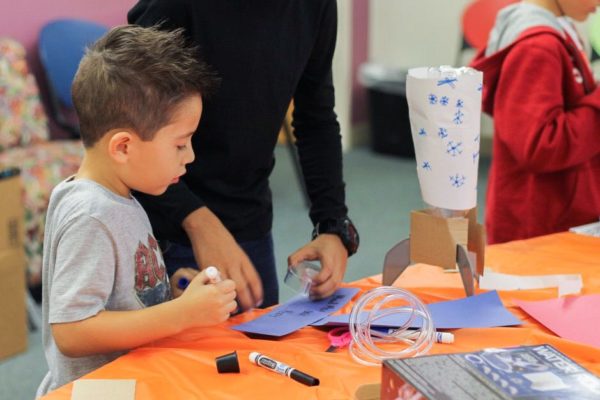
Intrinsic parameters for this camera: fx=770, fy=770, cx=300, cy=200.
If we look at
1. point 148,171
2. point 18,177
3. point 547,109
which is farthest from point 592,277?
point 18,177

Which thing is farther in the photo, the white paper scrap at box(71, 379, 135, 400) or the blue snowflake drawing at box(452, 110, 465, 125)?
the blue snowflake drawing at box(452, 110, 465, 125)

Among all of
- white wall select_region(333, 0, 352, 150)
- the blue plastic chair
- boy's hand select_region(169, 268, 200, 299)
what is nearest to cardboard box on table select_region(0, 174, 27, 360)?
the blue plastic chair

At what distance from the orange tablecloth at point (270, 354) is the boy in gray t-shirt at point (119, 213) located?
44 mm

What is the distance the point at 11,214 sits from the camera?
2.50 metres

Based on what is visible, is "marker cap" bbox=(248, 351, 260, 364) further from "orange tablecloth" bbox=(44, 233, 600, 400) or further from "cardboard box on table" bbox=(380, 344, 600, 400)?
"cardboard box on table" bbox=(380, 344, 600, 400)

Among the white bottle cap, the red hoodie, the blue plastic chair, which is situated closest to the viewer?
the white bottle cap

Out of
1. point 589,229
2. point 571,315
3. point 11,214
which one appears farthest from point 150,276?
point 11,214

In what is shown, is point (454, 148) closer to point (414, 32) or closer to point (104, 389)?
point (104, 389)

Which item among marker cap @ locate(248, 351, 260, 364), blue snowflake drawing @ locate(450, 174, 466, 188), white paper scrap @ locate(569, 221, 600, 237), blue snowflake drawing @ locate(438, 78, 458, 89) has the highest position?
blue snowflake drawing @ locate(438, 78, 458, 89)

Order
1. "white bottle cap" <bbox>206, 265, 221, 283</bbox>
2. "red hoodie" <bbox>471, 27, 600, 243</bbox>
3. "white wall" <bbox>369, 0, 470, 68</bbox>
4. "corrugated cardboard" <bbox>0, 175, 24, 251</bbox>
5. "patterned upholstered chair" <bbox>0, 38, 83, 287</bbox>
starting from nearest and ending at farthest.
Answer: "white bottle cap" <bbox>206, 265, 221, 283</bbox> → "red hoodie" <bbox>471, 27, 600, 243</bbox> → "corrugated cardboard" <bbox>0, 175, 24, 251</bbox> → "patterned upholstered chair" <bbox>0, 38, 83, 287</bbox> → "white wall" <bbox>369, 0, 470, 68</bbox>

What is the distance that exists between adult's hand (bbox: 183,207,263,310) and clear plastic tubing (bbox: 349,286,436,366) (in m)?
0.17

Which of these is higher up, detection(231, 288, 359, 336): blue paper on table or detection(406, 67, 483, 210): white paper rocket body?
detection(406, 67, 483, 210): white paper rocket body

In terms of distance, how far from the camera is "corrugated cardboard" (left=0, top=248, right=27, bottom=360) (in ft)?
8.27

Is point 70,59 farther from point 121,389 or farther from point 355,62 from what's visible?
point 121,389
